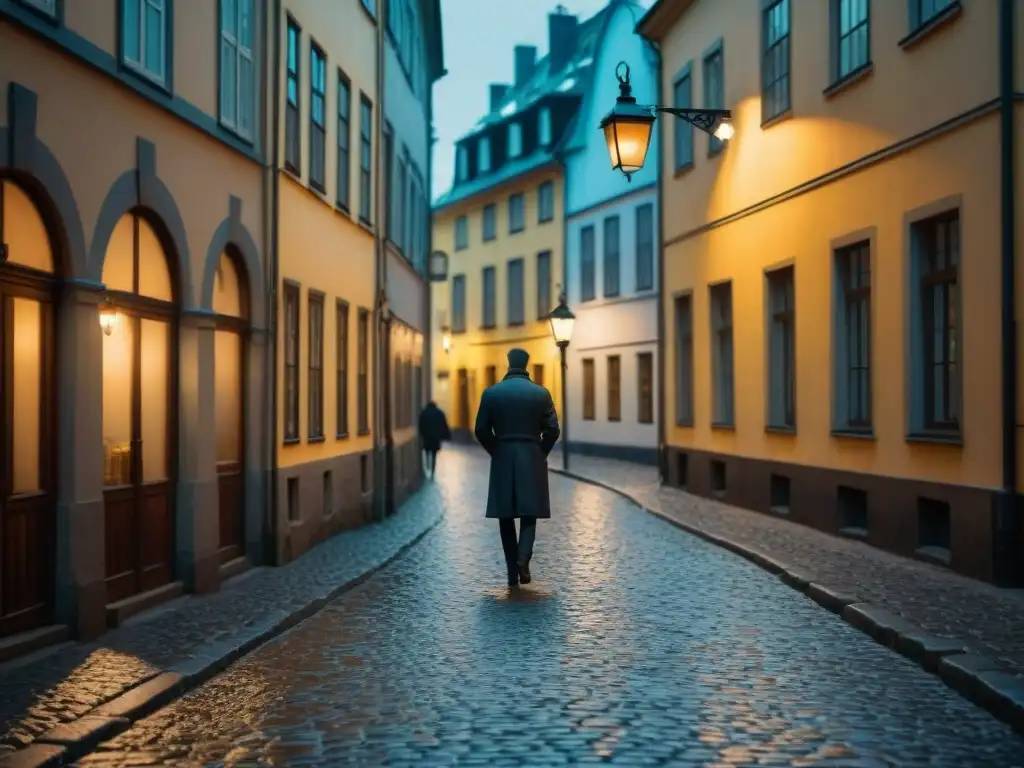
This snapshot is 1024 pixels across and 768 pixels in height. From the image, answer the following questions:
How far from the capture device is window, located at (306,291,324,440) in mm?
17703

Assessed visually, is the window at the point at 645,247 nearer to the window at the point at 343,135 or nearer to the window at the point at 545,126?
the window at the point at 545,126

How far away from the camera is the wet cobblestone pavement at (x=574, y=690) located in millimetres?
6957

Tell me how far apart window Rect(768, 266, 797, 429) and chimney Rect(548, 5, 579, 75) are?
123 ft

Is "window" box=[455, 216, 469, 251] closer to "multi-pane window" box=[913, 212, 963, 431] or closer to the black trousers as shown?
"multi-pane window" box=[913, 212, 963, 431]

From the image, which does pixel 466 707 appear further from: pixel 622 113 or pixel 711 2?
pixel 711 2

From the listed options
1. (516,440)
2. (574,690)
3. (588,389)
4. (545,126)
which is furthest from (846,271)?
(545,126)

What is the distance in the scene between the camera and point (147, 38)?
39.1 ft

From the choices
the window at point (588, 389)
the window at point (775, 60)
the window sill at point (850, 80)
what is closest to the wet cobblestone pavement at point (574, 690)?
the window sill at point (850, 80)

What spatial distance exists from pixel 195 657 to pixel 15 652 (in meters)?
1.09

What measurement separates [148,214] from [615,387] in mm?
29832

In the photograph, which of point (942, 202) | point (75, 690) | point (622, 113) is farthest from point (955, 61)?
point (75, 690)

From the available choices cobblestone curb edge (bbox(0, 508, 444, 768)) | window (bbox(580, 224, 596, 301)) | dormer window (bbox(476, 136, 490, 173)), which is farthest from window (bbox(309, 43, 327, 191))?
dormer window (bbox(476, 136, 490, 173))

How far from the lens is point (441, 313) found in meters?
60.3

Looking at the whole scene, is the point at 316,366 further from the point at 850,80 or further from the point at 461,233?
the point at 461,233
